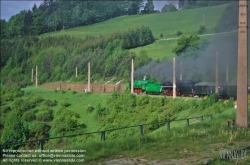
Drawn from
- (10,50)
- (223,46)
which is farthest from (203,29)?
(10,50)

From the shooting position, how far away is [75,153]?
8.66m

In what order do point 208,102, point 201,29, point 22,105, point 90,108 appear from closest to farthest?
point 208,102, point 90,108, point 22,105, point 201,29

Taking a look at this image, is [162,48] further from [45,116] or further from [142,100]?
[45,116]

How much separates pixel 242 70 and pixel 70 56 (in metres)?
52.4

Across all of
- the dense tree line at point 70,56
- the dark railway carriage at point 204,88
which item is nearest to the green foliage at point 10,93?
the dense tree line at point 70,56

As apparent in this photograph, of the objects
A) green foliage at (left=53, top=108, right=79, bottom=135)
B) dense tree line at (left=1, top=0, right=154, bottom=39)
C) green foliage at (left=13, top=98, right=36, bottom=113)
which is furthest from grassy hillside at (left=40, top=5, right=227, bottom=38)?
green foliage at (left=53, top=108, right=79, bottom=135)

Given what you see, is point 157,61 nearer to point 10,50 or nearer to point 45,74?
point 45,74

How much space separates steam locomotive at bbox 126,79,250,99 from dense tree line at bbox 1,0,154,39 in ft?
174

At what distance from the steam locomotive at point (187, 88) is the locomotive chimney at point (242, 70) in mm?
16012

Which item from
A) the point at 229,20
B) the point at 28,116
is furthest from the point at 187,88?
the point at 229,20

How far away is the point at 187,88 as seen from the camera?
34219 mm

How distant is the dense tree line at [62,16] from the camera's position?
87875mm

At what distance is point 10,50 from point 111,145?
71149mm

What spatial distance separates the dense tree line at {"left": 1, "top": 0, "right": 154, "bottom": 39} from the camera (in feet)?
288
